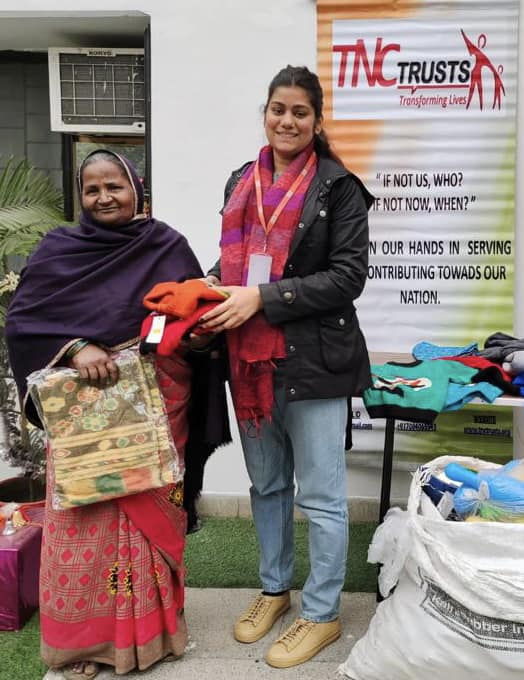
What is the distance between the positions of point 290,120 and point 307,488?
123 centimetres

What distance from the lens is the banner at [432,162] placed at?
383 cm

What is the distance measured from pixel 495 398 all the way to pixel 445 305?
972 mm

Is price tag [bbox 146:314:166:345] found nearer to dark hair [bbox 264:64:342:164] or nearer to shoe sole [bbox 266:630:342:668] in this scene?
dark hair [bbox 264:64:342:164]

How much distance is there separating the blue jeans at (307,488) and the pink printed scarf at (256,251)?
0.28 feet

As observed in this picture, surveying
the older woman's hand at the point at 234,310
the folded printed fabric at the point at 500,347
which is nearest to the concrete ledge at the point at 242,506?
the folded printed fabric at the point at 500,347

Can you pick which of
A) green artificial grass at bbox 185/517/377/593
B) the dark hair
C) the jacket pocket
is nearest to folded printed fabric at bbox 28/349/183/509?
the jacket pocket

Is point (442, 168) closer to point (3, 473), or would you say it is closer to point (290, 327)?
point (290, 327)

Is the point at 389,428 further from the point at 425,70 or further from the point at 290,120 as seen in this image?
the point at 425,70

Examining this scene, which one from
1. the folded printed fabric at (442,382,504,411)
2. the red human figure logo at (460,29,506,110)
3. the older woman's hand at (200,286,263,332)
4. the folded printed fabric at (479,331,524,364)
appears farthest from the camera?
the red human figure logo at (460,29,506,110)

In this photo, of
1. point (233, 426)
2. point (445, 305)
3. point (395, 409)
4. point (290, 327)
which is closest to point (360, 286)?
point (290, 327)

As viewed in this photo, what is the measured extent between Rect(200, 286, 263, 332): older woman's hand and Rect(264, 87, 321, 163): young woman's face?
49 cm

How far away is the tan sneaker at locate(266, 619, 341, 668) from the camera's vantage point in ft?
9.04

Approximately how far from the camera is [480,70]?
3.82 metres

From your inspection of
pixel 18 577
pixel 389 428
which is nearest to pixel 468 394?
pixel 389 428
